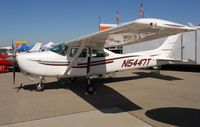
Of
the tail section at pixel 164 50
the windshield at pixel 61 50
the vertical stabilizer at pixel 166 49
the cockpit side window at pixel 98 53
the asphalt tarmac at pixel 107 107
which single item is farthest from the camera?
the vertical stabilizer at pixel 166 49

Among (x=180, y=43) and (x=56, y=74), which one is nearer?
(x=56, y=74)

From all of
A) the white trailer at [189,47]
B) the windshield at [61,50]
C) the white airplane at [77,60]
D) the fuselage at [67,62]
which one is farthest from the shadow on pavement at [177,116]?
the white trailer at [189,47]

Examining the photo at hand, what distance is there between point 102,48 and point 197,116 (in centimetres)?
498

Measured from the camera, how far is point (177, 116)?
4.87 meters

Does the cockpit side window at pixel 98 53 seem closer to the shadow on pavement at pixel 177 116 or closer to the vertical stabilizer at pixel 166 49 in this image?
the vertical stabilizer at pixel 166 49

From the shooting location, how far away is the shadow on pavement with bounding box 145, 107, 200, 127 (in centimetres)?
446

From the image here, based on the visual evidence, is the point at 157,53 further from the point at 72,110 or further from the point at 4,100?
the point at 4,100

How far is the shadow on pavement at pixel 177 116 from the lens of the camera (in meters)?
4.46

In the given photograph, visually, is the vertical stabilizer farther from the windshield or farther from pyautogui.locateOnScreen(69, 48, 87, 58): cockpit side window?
the windshield

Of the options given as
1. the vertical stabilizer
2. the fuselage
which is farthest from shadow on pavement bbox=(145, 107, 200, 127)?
the vertical stabilizer

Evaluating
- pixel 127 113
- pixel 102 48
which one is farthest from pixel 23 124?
pixel 102 48

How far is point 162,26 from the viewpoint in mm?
4387

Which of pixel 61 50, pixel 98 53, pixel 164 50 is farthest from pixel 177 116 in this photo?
pixel 164 50

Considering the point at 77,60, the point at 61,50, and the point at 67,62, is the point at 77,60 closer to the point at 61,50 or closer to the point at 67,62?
the point at 67,62
